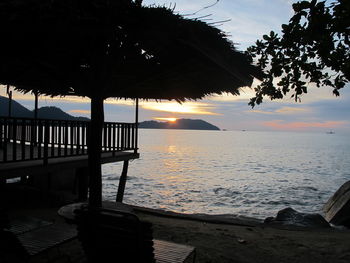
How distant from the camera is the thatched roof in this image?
155 inches

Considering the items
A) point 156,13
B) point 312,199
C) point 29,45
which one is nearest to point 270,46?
point 156,13

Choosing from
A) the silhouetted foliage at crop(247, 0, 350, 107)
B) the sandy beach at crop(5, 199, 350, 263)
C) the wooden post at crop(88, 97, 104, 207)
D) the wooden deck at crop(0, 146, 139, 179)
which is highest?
the silhouetted foliage at crop(247, 0, 350, 107)

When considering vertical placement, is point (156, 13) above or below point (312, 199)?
Answer: above

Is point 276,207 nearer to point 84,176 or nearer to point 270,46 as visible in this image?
point 84,176

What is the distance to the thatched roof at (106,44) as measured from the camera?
393cm

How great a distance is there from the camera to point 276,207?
22.7 meters

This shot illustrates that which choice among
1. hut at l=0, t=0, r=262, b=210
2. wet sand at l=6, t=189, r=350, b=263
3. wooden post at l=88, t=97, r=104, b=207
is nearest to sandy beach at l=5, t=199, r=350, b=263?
wet sand at l=6, t=189, r=350, b=263

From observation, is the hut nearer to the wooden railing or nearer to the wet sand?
the wet sand

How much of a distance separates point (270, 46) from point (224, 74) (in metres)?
0.97

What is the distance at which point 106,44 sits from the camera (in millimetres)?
4633

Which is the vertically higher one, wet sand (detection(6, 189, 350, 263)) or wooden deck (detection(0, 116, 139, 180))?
wooden deck (detection(0, 116, 139, 180))

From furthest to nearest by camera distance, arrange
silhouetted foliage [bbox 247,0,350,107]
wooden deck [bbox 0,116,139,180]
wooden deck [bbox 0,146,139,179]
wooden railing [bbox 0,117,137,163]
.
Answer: wooden railing [bbox 0,117,137,163]
wooden deck [bbox 0,116,139,180]
wooden deck [bbox 0,146,139,179]
silhouetted foliage [bbox 247,0,350,107]

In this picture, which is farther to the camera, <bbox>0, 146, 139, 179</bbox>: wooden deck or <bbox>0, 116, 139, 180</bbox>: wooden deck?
<bbox>0, 116, 139, 180</bbox>: wooden deck

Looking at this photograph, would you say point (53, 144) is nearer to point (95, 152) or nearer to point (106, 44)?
point (95, 152)
